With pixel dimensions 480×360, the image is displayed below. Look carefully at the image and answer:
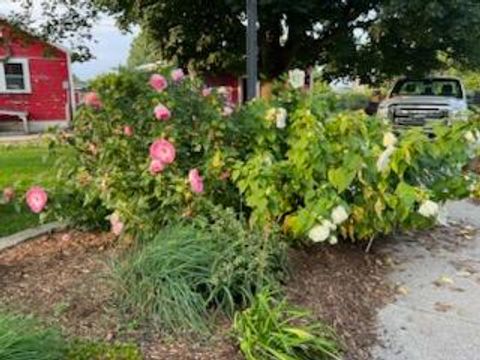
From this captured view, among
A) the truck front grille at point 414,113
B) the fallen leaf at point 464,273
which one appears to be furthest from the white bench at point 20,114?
the fallen leaf at point 464,273

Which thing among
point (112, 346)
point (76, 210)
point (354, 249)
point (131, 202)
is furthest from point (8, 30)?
point (112, 346)

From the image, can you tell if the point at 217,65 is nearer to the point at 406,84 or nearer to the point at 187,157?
the point at 406,84

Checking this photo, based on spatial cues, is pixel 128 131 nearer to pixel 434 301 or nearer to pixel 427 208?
pixel 427 208

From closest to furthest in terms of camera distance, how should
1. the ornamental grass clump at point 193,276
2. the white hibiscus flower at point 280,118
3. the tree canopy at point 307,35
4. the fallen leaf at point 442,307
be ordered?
the ornamental grass clump at point 193,276 < the fallen leaf at point 442,307 < the white hibiscus flower at point 280,118 < the tree canopy at point 307,35

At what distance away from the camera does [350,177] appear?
11.7ft

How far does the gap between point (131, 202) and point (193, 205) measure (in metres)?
0.44

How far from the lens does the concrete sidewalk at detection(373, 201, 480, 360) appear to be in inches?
120

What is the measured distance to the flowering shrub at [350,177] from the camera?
141 inches

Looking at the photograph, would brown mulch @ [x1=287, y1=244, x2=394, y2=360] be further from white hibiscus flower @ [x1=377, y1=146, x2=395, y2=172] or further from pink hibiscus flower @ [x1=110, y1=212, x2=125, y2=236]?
pink hibiscus flower @ [x1=110, y1=212, x2=125, y2=236]

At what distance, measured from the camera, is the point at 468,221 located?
580cm

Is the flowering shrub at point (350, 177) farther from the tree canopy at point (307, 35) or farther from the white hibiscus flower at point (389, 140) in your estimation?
the tree canopy at point (307, 35)

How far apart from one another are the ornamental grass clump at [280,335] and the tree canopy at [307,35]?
412 inches

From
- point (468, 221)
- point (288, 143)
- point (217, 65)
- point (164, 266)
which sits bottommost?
Answer: point (468, 221)

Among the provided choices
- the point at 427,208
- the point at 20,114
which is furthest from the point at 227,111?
the point at 20,114
